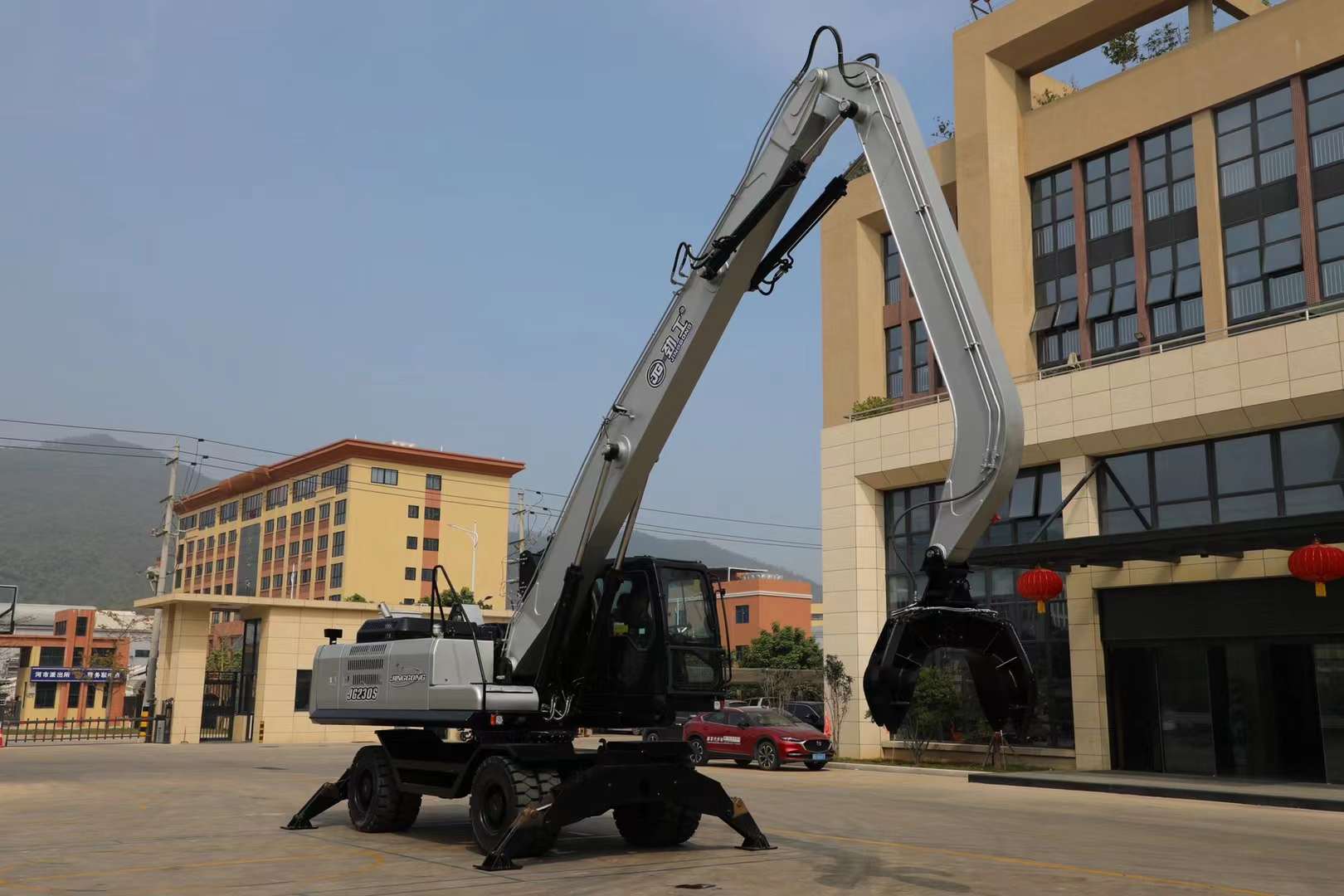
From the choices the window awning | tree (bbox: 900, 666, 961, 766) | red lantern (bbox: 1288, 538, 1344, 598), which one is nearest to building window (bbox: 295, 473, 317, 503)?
tree (bbox: 900, 666, 961, 766)

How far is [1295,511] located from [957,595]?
60.7 ft

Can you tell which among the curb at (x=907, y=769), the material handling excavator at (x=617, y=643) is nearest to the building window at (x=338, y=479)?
the curb at (x=907, y=769)

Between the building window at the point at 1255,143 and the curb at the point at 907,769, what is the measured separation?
15.4 metres

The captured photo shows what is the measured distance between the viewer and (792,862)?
1188cm

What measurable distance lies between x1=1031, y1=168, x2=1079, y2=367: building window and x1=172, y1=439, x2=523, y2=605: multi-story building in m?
65.2

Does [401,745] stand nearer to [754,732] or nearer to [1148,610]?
[754,732]

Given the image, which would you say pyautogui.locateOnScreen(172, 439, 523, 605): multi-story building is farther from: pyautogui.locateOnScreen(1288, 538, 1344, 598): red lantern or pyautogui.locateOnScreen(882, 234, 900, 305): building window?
pyautogui.locateOnScreen(1288, 538, 1344, 598): red lantern

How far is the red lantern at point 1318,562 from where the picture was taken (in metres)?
21.1

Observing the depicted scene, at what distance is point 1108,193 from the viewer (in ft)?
100

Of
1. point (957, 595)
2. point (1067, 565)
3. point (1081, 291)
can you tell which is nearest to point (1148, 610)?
point (1067, 565)

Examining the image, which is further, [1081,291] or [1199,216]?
[1081,291]

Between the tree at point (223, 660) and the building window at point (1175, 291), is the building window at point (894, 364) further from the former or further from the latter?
the tree at point (223, 660)

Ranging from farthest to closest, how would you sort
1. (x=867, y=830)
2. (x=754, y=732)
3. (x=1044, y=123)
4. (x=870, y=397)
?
(x=870, y=397) → (x=1044, y=123) → (x=754, y=732) → (x=867, y=830)

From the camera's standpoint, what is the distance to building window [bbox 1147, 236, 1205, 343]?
1113 inches
